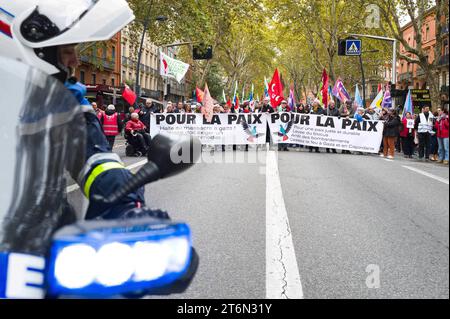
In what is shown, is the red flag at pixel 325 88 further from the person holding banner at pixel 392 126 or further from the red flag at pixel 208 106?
the red flag at pixel 208 106

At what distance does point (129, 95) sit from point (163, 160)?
38cm

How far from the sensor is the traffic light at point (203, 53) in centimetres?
111

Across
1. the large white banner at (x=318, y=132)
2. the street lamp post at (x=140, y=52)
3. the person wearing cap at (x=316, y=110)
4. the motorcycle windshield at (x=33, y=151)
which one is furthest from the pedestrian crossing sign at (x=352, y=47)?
the person wearing cap at (x=316, y=110)

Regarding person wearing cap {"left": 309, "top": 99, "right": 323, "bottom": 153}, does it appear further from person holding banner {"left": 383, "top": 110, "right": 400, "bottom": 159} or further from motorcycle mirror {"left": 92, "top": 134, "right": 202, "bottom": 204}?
motorcycle mirror {"left": 92, "top": 134, "right": 202, "bottom": 204}

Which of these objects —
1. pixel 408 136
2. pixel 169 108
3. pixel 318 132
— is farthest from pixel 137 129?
pixel 318 132

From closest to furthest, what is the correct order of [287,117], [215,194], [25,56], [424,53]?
[25,56]
[424,53]
[215,194]
[287,117]

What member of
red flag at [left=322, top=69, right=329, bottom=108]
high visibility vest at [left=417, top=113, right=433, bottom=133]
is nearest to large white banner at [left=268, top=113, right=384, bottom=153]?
red flag at [left=322, top=69, right=329, bottom=108]

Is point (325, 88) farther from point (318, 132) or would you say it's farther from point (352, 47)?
point (352, 47)

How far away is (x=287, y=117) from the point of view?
682 inches

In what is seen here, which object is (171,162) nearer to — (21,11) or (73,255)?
(73,255)

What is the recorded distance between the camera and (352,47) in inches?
46.8
